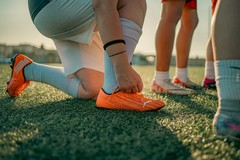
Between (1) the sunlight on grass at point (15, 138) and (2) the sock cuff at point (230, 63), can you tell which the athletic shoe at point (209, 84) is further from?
(1) the sunlight on grass at point (15, 138)

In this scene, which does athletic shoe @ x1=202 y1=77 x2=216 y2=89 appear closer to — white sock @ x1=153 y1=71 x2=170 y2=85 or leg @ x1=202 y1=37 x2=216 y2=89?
leg @ x1=202 y1=37 x2=216 y2=89

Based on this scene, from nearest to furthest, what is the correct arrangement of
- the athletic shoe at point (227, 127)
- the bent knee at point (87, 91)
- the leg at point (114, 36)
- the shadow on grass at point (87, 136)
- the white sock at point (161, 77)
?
the shadow on grass at point (87, 136)
the athletic shoe at point (227, 127)
the leg at point (114, 36)
the bent knee at point (87, 91)
the white sock at point (161, 77)

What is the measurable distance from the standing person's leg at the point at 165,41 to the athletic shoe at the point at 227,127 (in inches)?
47.3

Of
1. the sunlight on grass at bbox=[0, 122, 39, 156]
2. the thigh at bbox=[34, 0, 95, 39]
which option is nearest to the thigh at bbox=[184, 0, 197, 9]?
the thigh at bbox=[34, 0, 95, 39]

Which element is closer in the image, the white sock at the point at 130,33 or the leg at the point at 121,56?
the leg at the point at 121,56

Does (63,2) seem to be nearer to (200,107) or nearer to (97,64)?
(97,64)

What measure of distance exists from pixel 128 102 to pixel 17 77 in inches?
35.5

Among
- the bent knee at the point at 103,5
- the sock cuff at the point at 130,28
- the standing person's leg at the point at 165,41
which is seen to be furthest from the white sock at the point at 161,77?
the bent knee at the point at 103,5

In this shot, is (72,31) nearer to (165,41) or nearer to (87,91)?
(87,91)

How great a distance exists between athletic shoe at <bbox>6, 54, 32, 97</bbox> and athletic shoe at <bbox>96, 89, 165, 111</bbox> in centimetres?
77

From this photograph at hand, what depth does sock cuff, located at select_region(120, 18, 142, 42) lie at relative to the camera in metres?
1.33

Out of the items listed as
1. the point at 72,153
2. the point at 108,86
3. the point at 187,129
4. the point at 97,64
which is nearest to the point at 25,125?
the point at 72,153

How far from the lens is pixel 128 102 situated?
123 cm

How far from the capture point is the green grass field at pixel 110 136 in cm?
67
